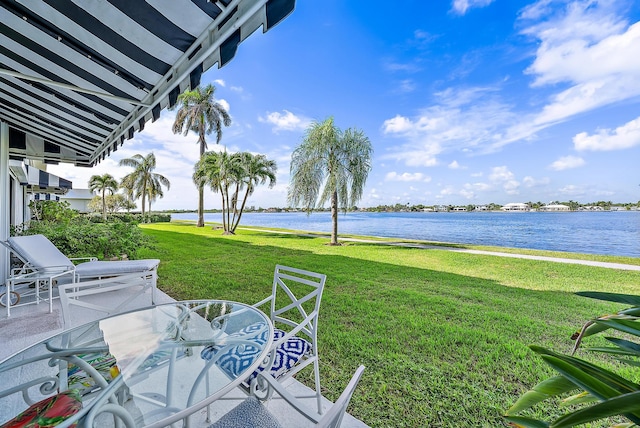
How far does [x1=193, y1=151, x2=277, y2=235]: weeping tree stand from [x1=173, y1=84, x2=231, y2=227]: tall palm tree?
4.77 m

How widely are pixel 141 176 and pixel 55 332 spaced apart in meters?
34.2

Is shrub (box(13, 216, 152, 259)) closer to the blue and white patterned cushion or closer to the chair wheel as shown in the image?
the chair wheel

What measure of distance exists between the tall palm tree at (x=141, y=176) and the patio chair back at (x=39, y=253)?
102 ft

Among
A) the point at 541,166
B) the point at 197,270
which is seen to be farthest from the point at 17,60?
the point at 541,166

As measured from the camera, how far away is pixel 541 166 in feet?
88.8

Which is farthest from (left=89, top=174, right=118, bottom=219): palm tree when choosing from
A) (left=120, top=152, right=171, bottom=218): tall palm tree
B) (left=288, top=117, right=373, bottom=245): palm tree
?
(left=288, top=117, right=373, bottom=245): palm tree

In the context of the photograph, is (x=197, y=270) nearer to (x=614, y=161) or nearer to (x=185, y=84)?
(x=185, y=84)

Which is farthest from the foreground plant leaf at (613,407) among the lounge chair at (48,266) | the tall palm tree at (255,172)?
the tall palm tree at (255,172)

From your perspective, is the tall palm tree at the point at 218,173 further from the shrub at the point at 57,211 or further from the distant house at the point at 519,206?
the distant house at the point at 519,206

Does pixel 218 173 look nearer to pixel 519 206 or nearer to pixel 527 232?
pixel 527 232

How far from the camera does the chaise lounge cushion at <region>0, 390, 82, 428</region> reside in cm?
118

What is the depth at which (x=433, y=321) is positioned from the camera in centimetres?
347

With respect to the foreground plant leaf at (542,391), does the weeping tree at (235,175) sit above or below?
above

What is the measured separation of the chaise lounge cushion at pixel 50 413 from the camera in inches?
46.3
